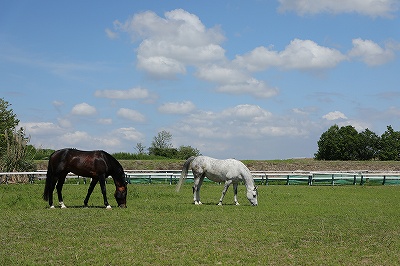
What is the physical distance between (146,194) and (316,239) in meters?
12.4

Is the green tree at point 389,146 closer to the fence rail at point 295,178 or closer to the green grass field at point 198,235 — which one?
the fence rail at point 295,178

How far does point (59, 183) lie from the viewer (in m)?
17.0

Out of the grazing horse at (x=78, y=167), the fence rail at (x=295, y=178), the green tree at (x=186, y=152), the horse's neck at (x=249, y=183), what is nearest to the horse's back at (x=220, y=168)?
the horse's neck at (x=249, y=183)

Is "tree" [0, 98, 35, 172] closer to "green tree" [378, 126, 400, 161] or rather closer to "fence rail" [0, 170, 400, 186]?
"fence rail" [0, 170, 400, 186]

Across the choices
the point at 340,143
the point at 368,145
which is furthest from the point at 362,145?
the point at 340,143

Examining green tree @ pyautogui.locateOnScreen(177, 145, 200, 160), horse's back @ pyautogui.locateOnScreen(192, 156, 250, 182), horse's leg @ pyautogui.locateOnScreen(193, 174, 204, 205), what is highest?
green tree @ pyautogui.locateOnScreen(177, 145, 200, 160)

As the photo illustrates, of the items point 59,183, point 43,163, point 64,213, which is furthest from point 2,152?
point 64,213

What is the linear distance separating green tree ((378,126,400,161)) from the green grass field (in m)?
69.1

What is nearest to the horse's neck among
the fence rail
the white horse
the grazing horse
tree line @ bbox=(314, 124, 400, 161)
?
the white horse

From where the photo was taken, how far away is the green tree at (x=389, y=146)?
269ft

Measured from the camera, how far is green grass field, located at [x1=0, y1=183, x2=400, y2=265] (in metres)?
9.17

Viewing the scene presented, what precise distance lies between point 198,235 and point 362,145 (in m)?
77.9

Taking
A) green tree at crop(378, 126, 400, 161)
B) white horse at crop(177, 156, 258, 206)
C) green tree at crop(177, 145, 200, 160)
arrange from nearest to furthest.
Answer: white horse at crop(177, 156, 258, 206)
green tree at crop(177, 145, 200, 160)
green tree at crop(378, 126, 400, 161)

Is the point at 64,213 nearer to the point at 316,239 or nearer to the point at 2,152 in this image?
the point at 316,239
